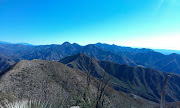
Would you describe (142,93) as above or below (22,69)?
below

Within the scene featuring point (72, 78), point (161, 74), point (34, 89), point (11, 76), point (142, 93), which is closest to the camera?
point (34, 89)

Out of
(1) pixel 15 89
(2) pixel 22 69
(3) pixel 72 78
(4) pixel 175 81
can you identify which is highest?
(2) pixel 22 69

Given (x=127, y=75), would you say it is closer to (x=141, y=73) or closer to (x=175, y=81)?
(x=141, y=73)

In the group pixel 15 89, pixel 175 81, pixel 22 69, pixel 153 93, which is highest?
pixel 22 69

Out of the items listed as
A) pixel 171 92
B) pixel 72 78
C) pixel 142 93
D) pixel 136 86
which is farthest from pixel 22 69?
pixel 171 92

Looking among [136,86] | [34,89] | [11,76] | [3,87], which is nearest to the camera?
[3,87]

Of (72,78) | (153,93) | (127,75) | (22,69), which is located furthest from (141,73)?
(22,69)

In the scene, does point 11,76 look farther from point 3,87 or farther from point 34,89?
point 34,89

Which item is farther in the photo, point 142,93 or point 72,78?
point 142,93

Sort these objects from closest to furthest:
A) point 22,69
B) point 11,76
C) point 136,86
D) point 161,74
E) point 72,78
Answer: point 11,76, point 22,69, point 72,78, point 136,86, point 161,74
